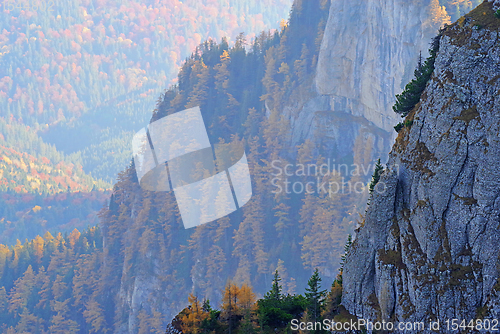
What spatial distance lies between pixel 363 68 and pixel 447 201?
59.6 metres

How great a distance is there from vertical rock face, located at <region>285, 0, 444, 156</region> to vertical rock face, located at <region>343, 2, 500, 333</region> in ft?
153

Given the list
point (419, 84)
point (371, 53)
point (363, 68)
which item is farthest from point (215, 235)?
point (419, 84)

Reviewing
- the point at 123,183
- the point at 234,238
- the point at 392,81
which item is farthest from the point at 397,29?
the point at 123,183

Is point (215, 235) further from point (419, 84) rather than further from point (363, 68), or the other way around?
point (419, 84)

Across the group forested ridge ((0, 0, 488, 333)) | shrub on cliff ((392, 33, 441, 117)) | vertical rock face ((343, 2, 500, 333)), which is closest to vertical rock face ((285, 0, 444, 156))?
forested ridge ((0, 0, 488, 333))

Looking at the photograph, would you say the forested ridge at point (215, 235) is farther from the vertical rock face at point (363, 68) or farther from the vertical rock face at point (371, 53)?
the vertical rock face at point (371, 53)

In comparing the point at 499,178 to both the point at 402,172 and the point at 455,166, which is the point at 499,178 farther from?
the point at 402,172

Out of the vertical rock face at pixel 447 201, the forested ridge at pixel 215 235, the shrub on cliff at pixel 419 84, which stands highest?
the forested ridge at pixel 215 235

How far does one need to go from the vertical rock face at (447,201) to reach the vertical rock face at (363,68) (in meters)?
46.5

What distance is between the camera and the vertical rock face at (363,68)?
2576 inches

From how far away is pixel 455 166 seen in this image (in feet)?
59.3

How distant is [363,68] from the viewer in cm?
7531

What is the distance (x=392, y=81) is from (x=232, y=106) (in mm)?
38739

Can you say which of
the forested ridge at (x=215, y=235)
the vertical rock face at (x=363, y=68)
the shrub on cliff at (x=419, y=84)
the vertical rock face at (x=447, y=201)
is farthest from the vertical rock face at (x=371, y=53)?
the vertical rock face at (x=447, y=201)
